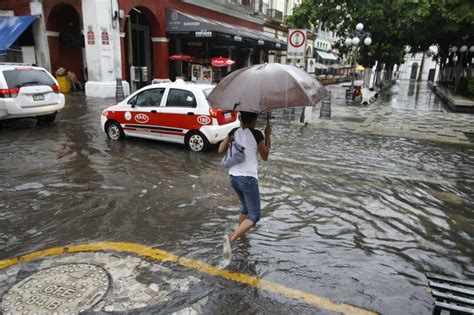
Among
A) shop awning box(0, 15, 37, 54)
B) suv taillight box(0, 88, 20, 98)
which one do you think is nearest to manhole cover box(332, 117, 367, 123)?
suv taillight box(0, 88, 20, 98)

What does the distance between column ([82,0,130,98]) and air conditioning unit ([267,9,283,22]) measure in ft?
70.4

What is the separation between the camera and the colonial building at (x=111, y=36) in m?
18.0

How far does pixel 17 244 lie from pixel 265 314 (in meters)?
2.99

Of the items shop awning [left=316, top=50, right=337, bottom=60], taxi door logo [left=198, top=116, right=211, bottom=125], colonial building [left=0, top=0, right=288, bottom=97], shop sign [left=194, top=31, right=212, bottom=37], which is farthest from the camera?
shop awning [left=316, top=50, right=337, bottom=60]

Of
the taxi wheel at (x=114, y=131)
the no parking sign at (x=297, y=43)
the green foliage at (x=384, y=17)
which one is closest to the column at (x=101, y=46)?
the taxi wheel at (x=114, y=131)

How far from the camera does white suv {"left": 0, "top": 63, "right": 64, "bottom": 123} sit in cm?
977

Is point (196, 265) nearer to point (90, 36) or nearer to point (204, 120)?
point (204, 120)

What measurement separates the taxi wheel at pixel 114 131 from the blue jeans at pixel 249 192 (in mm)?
6233

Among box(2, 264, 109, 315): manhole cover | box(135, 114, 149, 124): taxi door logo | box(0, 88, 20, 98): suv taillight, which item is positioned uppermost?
box(0, 88, 20, 98): suv taillight

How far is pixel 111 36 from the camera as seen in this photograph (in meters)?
18.1

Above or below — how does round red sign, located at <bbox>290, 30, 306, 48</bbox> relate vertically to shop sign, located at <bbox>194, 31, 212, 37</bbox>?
below

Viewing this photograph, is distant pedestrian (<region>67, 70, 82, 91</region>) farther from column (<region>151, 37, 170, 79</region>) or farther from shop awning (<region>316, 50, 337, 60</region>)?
shop awning (<region>316, 50, 337, 60</region>)

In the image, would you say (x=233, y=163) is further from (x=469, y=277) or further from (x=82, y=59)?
(x=82, y=59)

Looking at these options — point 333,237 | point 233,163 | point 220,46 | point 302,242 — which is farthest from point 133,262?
point 220,46
